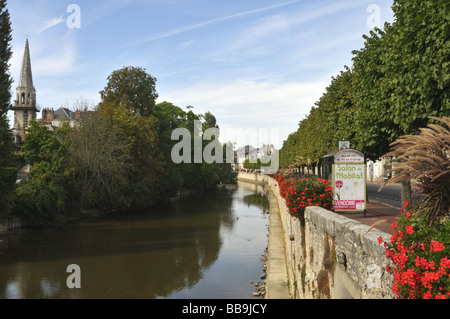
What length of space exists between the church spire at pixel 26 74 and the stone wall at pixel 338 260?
64.2 metres

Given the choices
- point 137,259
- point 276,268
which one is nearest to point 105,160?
point 137,259

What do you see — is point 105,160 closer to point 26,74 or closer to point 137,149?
point 137,149

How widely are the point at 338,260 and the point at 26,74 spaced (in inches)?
3077

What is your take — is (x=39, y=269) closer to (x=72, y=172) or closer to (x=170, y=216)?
(x=72, y=172)

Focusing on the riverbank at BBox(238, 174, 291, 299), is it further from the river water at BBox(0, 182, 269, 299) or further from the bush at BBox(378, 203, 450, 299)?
the bush at BBox(378, 203, 450, 299)

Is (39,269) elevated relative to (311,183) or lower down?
lower down

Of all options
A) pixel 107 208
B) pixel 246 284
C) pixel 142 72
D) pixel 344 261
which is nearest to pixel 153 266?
pixel 246 284

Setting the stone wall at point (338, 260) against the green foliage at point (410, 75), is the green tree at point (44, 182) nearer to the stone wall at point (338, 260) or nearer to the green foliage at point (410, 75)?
the stone wall at point (338, 260)

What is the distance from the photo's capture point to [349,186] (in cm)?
1369

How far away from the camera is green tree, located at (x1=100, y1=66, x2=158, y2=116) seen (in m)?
44.4
